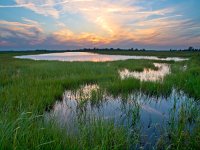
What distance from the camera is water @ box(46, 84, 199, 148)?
6016 millimetres

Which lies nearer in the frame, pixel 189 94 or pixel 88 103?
pixel 88 103

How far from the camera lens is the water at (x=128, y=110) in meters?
6.02

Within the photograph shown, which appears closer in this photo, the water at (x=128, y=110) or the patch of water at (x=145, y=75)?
the water at (x=128, y=110)

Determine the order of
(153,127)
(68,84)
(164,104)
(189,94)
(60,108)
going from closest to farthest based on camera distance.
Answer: (153,127), (60,108), (164,104), (189,94), (68,84)

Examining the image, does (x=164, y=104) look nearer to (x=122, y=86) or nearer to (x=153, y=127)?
(x=122, y=86)

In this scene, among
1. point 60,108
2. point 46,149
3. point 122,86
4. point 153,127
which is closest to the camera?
point 46,149

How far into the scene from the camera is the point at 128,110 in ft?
24.3

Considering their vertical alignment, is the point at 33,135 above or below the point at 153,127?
above

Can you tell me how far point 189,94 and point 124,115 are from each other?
15.5 feet

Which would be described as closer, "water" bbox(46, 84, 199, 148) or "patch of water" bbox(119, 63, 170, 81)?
"water" bbox(46, 84, 199, 148)

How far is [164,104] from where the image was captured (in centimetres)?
927

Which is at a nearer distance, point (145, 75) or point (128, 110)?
point (128, 110)

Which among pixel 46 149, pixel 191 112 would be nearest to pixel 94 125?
pixel 46 149

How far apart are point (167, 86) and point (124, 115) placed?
5361 mm
